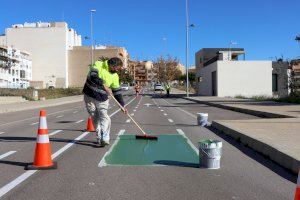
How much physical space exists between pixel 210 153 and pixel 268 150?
203 centimetres

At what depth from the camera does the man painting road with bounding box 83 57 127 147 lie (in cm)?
1139

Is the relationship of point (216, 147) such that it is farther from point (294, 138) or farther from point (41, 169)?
point (294, 138)

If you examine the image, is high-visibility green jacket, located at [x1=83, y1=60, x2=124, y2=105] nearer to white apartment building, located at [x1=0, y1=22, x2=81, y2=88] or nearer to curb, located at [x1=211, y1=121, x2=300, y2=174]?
curb, located at [x1=211, y1=121, x2=300, y2=174]

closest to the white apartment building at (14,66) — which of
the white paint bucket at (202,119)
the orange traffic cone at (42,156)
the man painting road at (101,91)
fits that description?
the white paint bucket at (202,119)

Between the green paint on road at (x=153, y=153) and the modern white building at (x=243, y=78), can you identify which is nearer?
the green paint on road at (x=153, y=153)

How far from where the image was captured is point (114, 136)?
14117mm

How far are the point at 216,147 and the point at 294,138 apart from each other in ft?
12.8

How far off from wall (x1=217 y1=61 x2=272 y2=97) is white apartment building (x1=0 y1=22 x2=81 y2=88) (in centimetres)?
9051

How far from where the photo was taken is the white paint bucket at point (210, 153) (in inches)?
335

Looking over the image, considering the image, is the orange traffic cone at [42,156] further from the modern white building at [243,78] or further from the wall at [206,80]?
the wall at [206,80]

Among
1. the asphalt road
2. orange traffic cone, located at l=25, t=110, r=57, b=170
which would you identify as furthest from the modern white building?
orange traffic cone, located at l=25, t=110, r=57, b=170

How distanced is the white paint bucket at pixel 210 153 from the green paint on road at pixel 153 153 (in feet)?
1.33

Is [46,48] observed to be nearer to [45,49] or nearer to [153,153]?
[45,49]

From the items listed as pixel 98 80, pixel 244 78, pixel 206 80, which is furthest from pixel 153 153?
pixel 206 80
